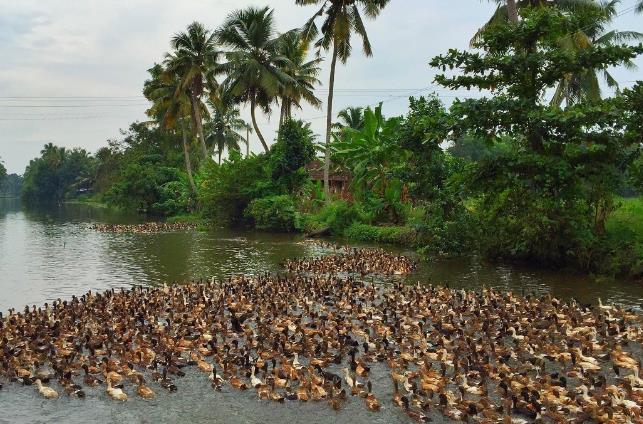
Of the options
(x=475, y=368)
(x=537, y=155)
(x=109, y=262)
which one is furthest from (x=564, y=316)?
(x=109, y=262)

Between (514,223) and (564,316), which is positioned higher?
(514,223)

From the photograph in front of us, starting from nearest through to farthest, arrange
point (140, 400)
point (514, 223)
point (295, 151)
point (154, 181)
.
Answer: point (140, 400) < point (514, 223) < point (295, 151) < point (154, 181)

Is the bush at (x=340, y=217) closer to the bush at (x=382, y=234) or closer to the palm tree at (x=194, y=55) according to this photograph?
the bush at (x=382, y=234)

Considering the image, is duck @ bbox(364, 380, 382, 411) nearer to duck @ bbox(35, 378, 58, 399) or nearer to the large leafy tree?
duck @ bbox(35, 378, 58, 399)

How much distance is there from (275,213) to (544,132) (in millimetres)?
24334

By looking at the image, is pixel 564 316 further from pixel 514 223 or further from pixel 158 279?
pixel 158 279

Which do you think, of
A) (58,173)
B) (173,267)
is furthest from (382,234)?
(58,173)

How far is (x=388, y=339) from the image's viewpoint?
12.5m

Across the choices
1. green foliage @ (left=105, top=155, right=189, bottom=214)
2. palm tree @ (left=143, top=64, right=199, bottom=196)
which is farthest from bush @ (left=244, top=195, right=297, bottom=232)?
green foliage @ (left=105, top=155, right=189, bottom=214)

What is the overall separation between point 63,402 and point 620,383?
845 centimetres

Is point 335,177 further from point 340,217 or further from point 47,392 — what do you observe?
point 47,392

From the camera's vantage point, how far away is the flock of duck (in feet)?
30.5

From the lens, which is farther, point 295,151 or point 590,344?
point 295,151

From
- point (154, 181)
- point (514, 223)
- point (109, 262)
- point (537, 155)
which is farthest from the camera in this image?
point (154, 181)
